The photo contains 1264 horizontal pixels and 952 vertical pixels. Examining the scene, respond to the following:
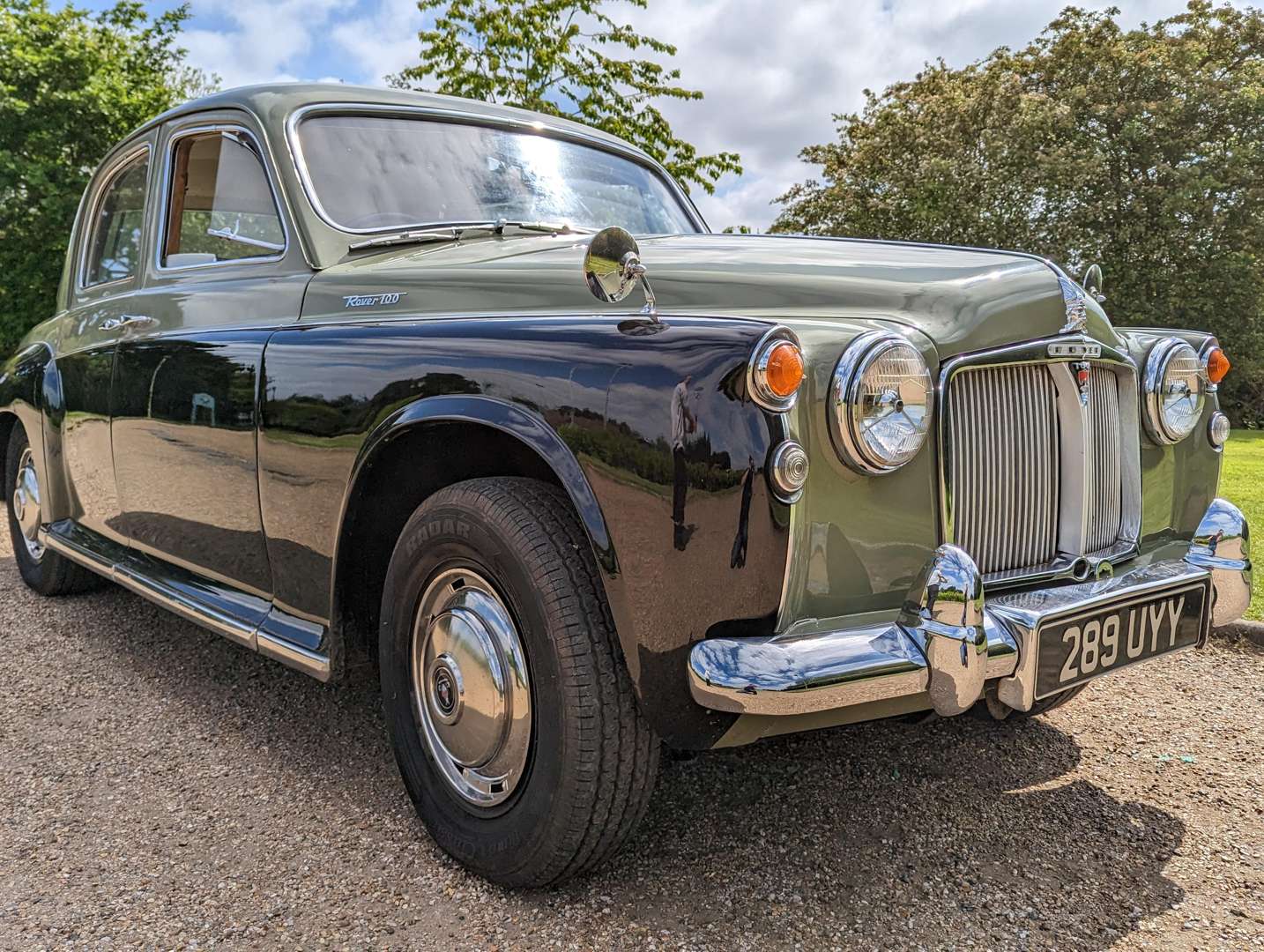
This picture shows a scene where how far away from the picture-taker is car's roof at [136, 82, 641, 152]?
3.06m

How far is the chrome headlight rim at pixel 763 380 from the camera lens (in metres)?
1.70

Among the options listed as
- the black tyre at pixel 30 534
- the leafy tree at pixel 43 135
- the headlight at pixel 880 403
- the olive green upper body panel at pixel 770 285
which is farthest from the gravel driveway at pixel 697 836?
the leafy tree at pixel 43 135

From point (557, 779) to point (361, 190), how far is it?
192 cm

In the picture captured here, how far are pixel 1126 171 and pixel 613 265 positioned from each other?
23.7 meters

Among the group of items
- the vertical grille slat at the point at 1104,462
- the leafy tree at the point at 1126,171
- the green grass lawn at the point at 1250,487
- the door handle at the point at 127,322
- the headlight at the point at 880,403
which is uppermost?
the leafy tree at the point at 1126,171

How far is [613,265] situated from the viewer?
79.0 inches

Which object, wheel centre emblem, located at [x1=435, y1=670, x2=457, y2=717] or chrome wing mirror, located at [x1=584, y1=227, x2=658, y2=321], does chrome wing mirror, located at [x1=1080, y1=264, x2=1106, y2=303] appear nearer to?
chrome wing mirror, located at [x1=584, y1=227, x2=658, y2=321]

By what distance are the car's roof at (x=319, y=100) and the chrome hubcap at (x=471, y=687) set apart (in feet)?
5.77

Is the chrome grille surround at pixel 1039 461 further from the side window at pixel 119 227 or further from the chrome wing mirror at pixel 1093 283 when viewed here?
the side window at pixel 119 227

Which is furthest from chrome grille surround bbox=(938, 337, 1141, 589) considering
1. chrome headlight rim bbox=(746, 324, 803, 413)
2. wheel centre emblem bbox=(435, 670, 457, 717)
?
wheel centre emblem bbox=(435, 670, 457, 717)

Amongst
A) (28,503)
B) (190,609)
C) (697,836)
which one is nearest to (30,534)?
(28,503)

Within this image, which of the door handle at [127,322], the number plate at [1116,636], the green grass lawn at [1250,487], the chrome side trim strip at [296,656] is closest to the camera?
the number plate at [1116,636]

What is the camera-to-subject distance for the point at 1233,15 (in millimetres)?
22766

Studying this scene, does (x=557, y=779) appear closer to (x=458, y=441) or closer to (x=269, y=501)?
(x=458, y=441)
